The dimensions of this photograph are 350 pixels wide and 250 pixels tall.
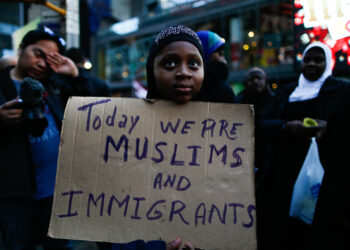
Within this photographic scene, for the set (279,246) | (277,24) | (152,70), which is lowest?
(279,246)

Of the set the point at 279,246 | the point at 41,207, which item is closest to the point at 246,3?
the point at 279,246

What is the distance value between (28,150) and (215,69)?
1475 millimetres

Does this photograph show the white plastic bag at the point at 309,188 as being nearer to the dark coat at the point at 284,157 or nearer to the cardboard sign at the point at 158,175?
the dark coat at the point at 284,157

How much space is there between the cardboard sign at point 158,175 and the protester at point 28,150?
69 centimetres

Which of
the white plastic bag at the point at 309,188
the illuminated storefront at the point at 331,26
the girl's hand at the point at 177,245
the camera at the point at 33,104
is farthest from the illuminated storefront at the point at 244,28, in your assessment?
the girl's hand at the point at 177,245

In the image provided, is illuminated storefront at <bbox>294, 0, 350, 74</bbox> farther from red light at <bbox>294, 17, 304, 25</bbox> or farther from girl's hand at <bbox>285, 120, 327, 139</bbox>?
girl's hand at <bbox>285, 120, 327, 139</bbox>

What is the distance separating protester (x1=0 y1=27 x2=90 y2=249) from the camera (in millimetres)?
1845

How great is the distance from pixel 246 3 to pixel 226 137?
47.2ft

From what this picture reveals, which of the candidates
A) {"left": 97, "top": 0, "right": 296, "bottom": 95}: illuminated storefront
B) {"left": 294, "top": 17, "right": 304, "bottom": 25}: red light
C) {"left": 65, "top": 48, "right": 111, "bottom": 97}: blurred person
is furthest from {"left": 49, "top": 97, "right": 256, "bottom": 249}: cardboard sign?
{"left": 97, "top": 0, "right": 296, "bottom": 95}: illuminated storefront

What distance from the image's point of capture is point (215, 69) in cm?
241

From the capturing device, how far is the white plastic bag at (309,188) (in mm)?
2365

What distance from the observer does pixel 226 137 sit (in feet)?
4.22

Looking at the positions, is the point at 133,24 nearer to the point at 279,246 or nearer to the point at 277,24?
the point at 277,24

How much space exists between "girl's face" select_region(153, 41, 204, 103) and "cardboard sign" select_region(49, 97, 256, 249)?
0.06m
